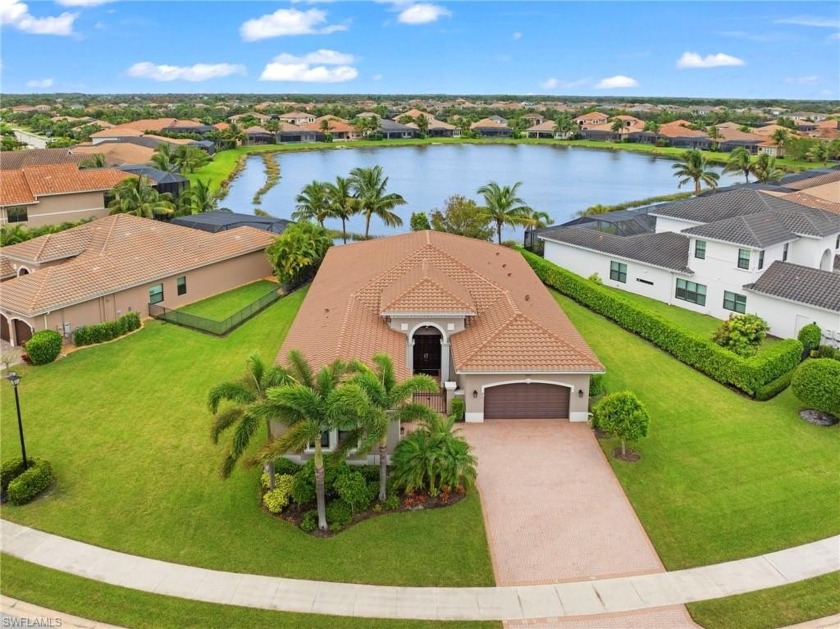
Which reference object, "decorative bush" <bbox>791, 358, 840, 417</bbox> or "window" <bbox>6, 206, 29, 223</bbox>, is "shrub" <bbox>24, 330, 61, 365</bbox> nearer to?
"window" <bbox>6, 206, 29, 223</bbox>

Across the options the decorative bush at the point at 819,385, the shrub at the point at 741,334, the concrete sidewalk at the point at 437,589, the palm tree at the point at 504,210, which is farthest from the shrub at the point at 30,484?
the palm tree at the point at 504,210

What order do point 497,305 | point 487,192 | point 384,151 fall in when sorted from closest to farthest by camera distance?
1. point 497,305
2. point 487,192
3. point 384,151

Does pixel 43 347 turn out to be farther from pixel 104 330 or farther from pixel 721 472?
pixel 721 472

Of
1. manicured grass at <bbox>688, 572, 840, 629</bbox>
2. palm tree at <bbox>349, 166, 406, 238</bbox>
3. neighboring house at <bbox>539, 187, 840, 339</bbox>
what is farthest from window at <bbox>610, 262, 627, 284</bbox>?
manicured grass at <bbox>688, 572, 840, 629</bbox>

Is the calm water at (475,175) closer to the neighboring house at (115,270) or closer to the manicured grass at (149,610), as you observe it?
the neighboring house at (115,270)

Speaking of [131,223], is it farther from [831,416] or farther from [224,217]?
[831,416]

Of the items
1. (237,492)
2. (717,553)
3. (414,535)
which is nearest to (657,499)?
(717,553)
